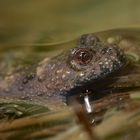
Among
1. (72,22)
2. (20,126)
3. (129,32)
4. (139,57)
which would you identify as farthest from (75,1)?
(20,126)

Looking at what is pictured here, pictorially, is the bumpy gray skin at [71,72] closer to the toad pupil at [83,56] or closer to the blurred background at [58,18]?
the toad pupil at [83,56]

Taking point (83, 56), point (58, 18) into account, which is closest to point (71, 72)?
point (83, 56)

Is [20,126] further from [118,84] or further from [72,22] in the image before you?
[72,22]

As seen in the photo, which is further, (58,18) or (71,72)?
(58,18)

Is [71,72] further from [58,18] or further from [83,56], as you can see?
[58,18]

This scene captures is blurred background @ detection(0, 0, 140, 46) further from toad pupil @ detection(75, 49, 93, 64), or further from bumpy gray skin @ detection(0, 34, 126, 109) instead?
toad pupil @ detection(75, 49, 93, 64)

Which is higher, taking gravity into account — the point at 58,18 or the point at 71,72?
the point at 58,18
